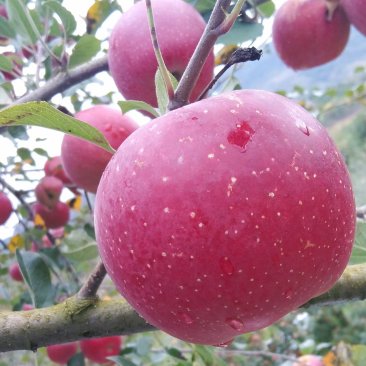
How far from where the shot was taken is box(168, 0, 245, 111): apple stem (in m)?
0.34

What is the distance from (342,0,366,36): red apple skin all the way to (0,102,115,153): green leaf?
0.77 meters

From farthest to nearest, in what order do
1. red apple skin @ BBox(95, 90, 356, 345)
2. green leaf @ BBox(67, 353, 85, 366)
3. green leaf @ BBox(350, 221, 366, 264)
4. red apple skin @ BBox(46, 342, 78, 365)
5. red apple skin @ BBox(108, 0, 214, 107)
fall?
red apple skin @ BBox(46, 342, 78, 365) < green leaf @ BBox(67, 353, 85, 366) < red apple skin @ BBox(108, 0, 214, 107) < green leaf @ BBox(350, 221, 366, 264) < red apple skin @ BBox(95, 90, 356, 345)

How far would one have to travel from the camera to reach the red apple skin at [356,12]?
899mm

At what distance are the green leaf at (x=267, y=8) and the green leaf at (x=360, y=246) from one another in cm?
65

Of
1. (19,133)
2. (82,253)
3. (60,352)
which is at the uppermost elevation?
(19,133)

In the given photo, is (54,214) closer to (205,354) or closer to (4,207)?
(4,207)

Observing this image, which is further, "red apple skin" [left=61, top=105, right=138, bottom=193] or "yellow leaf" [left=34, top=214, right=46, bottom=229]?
"yellow leaf" [left=34, top=214, right=46, bottom=229]

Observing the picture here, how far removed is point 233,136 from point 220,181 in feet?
0.15

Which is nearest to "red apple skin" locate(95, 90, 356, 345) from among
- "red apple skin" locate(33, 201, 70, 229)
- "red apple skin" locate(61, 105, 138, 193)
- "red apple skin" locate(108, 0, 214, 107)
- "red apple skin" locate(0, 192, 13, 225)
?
"red apple skin" locate(108, 0, 214, 107)

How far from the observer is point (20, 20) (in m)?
0.88

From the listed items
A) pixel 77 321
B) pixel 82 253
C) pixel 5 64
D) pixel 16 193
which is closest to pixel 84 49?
pixel 5 64

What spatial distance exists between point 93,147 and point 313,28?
66 cm

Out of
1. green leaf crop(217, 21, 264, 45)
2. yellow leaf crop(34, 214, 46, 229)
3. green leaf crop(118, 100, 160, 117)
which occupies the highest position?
green leaf crop(217, 21, 264, 45)

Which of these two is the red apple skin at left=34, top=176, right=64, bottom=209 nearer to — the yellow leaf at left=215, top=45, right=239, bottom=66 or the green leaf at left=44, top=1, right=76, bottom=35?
the green leaf at left=44, top=1, right=76, bottom=35
